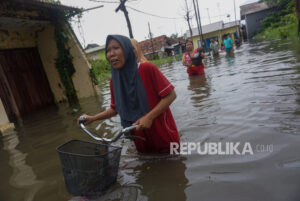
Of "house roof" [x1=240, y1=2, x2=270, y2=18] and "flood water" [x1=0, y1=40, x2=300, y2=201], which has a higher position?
"house roof" [x1=240, y1=2, x2=270, y2=18]

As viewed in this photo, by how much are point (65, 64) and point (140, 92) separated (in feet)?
26.4

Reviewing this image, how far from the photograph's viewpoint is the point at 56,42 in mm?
9156

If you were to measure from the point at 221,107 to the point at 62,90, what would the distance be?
761 cm

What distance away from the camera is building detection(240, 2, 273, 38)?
34.3 m

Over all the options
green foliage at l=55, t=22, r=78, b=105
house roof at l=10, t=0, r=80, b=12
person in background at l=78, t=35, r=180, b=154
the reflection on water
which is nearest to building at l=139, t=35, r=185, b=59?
green foliage at l=55, t=22, r=78, b=105

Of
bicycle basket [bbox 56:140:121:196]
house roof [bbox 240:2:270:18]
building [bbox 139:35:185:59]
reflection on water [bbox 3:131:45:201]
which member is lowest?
reflection on water [bbox 3:131:45:201]

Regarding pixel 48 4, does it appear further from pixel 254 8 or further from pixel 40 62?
pixel 254 8

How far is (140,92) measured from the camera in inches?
86.6

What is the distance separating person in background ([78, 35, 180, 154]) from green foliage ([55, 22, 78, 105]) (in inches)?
281

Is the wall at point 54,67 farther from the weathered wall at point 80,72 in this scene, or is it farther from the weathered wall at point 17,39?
the weathered wall at point 17,39

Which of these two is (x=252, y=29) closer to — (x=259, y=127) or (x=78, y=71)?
(x=78, y=71)

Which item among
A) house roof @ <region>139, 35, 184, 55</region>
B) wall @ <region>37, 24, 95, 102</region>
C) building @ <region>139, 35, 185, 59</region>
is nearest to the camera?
wall @ <region>37, 24, 95, 102</region>

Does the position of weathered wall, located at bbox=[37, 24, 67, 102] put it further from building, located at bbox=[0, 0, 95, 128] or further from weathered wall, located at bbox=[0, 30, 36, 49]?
weathered wall, located at bbox=[0, 30, 36, 49]

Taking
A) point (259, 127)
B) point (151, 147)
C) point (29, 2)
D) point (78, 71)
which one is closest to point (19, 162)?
point (151, 147)
